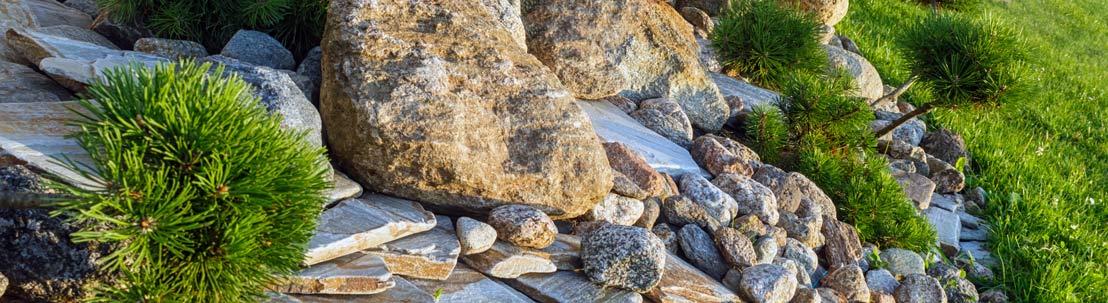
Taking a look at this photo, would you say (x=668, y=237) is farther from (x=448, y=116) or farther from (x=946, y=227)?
(x=946, y=227)

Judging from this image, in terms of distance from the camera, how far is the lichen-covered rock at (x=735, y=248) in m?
4.95

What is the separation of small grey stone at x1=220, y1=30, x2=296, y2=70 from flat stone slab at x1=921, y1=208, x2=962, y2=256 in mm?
4910

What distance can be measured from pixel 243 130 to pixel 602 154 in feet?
7.64

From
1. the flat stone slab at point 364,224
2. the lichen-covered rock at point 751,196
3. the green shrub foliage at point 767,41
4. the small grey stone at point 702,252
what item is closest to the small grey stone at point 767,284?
the small grey stone at point 702,252

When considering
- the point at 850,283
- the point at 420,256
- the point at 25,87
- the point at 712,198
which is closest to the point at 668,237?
the point at 712,198

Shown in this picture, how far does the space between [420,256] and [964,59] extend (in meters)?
4.83

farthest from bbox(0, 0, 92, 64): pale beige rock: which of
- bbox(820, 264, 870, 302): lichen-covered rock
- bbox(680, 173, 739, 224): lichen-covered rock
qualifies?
bbox(820, 264, 870, 302): lichen-covered rock

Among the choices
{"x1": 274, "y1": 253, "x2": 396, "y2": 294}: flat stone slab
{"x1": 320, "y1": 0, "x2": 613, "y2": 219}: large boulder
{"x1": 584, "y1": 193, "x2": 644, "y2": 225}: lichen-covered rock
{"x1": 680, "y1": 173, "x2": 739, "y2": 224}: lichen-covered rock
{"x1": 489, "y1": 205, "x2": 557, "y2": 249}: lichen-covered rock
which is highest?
{"x1": 320, "y1": 0, "x2": 613, "y2": 219}: large boulder

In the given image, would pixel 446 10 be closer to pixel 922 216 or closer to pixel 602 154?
pixel 602 154

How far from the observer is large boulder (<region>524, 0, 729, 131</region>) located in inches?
265

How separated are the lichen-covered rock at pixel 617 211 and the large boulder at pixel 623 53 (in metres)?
1.78

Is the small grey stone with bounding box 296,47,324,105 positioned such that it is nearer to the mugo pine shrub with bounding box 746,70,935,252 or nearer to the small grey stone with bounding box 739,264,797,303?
the small grey stone with bounding box 739,264,797,303

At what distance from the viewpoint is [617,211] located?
16.4 ft

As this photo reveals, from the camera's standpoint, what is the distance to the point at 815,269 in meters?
5.62
